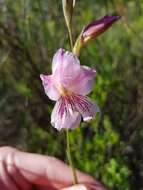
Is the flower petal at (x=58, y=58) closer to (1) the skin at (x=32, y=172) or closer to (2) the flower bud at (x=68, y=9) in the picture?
(2) the flower bud at (x=68, y=9)

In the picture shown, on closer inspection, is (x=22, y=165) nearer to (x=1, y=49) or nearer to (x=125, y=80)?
(x=1, y=49)

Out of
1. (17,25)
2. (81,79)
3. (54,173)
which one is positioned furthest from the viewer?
(17,25)

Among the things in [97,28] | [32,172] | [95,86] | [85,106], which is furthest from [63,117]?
[95,86]

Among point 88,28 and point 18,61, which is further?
point 18,61

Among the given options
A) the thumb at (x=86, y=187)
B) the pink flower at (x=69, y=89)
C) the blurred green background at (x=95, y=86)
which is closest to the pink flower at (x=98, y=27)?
the pink flower at (x=69, y=89)

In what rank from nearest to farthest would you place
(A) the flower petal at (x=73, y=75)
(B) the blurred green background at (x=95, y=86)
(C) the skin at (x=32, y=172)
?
(A) the flower petal at (x=73, y=75)
(C) the skin at (x=32, y=172)
(B) the blurred green background at (x=95, y=86)

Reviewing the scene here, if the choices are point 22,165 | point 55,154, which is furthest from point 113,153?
point 22,165

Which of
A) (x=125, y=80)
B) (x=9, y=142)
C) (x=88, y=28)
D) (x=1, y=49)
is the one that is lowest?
(x=9, y=142)

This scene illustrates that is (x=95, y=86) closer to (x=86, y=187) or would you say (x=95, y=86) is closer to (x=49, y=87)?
(x=86, y=187)

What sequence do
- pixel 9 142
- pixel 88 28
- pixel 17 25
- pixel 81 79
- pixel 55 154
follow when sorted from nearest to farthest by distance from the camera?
pixel 81 79, pixel 88 28, pixel 17 25, pixel 55 154, pixel 9 142

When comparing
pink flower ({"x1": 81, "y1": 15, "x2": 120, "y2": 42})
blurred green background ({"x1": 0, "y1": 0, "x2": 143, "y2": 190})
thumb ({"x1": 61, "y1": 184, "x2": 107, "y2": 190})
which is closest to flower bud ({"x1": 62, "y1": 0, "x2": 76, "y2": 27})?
pink flower ({"x1": 81, "y1": 15, "x2": 120, "y2": 42})
